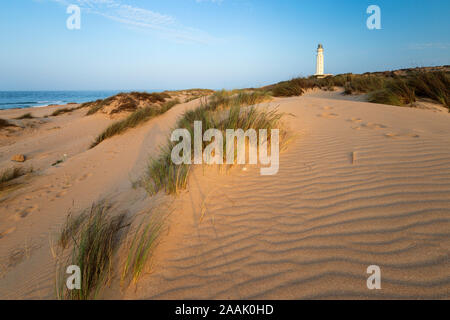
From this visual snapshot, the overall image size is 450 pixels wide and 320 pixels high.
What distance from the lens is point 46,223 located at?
9.16ft

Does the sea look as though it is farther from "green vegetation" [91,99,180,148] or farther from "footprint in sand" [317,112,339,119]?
"footprint in sand" [317,112,339,119]

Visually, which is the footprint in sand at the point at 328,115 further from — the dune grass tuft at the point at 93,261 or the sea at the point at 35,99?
the sea at the point at 35,99

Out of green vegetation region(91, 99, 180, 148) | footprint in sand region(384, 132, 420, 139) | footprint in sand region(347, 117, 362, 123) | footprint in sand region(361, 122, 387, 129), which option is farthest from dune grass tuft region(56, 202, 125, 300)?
green vegetation region(91, 99, 180, 148)

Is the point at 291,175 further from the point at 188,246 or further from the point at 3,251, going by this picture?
the point at 3,251

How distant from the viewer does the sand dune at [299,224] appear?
1334 mm

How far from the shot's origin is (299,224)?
1.81 m

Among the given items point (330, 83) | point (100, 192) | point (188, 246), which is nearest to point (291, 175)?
point (188, 246)

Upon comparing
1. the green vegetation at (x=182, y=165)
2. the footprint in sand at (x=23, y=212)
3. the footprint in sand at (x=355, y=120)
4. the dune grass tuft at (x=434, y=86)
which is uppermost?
the dune grass tuft at (x=434, y=86)

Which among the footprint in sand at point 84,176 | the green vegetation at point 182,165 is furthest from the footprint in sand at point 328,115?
the footprint in sand at point 84,176

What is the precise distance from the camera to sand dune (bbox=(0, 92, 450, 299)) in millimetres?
1334

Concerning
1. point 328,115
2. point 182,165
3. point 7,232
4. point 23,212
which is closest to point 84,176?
point 23,212

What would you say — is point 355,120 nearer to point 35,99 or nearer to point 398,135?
point 398,135
